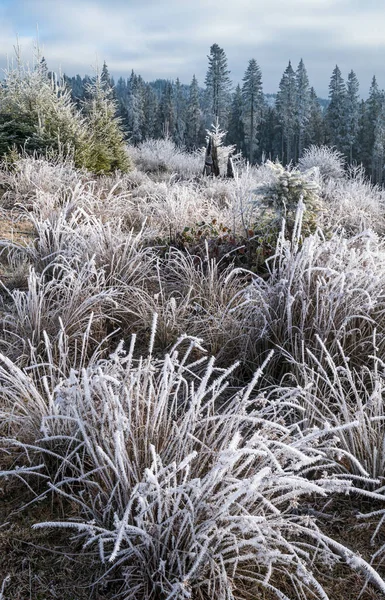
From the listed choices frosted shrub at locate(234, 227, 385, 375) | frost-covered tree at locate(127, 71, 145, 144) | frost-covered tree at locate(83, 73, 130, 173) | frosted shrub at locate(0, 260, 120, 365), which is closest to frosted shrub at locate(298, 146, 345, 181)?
frost-covered tree at locate(83, 73, 130, 173)

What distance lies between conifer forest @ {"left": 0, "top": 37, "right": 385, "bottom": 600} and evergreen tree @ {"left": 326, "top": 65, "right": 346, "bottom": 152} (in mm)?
48233

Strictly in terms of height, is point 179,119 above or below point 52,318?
above

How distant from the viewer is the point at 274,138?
2365 inches

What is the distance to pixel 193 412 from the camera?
1699 millimetres

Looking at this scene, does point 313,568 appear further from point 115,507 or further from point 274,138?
point 274,138

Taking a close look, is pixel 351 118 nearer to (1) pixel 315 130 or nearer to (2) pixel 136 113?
(1) pixel 315 130

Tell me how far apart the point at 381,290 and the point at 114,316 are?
5.83ft

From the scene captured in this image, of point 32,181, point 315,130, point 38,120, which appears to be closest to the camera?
point 32,181

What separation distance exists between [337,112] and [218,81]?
39.9ft

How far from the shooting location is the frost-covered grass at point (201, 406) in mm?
1518

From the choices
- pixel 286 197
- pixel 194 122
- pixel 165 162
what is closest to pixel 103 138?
pixel 165 162

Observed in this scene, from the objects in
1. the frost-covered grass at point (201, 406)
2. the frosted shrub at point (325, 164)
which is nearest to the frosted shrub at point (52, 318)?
the frost-covered grass at point (201, 406)

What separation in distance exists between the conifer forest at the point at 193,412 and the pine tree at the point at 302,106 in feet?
165

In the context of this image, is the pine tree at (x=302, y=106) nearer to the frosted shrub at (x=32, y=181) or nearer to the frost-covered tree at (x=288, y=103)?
the frost-covered tree at (x=288, y=103)
